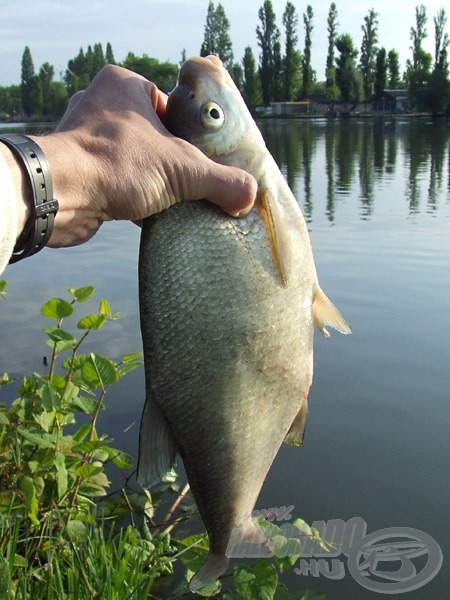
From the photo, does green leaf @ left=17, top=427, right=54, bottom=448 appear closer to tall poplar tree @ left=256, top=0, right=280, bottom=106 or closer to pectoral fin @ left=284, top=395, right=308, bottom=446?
pectoral fin @ left=284, top=395, right=308, bottom=446

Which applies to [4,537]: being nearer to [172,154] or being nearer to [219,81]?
[172,154]

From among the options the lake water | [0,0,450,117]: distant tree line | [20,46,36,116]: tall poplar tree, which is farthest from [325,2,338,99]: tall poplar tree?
the lake water

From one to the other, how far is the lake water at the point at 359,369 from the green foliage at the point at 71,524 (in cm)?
134

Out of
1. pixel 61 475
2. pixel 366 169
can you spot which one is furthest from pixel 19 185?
pixel 366 169

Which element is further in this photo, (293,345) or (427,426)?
(427,426)

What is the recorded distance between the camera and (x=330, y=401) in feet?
20.9

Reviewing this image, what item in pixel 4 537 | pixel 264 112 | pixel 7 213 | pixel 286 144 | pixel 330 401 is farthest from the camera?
pixel 264 112

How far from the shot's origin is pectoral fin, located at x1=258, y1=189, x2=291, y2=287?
2246mm

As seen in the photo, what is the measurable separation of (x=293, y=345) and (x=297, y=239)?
0.35 metres

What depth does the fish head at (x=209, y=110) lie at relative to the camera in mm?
2234

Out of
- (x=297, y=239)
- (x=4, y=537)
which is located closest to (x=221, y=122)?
(x=297, y=239)

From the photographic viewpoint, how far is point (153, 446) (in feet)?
7.45

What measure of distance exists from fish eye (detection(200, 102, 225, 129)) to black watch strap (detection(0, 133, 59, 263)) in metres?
0.52

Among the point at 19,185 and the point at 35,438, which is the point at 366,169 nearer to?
the point at 35,438
